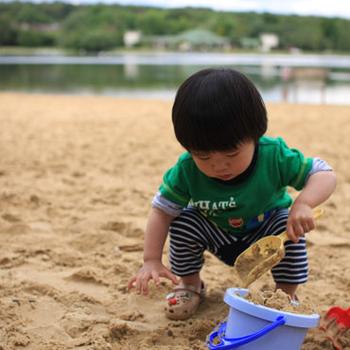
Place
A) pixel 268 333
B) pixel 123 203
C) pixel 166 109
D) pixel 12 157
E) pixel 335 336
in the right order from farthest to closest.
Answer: pixel 166 109 < pixel 12 157 < pixel 123 203 < pixel 335 336 < pixel 268 333

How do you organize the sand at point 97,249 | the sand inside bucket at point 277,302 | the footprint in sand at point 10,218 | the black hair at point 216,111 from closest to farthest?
the sand inside bucket at point 277,302 → the black hair at point 216,111 → the sand at point 97,249 → the footprint in sand at point 10,218

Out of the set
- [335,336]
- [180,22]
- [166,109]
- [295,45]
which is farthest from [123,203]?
[180,22]

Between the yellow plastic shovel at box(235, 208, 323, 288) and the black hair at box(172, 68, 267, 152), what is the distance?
0.29m

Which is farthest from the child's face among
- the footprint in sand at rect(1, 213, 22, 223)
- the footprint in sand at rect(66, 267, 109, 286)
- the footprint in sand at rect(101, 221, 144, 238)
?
the footprint in sand at rect(1, 213, 22, 223)

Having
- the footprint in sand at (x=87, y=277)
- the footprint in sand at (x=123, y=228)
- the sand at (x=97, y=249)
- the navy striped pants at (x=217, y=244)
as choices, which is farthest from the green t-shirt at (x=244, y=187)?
the footprint in sand at (x=123, y=228)

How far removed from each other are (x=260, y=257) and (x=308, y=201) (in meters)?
0.21

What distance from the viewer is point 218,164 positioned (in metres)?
1.65

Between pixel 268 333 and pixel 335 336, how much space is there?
403 mm

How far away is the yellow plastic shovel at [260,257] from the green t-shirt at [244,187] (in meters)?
0.18

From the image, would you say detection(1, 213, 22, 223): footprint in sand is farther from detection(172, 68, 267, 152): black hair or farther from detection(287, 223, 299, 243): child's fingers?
detection(287, 223, 299, 243): child's fingers

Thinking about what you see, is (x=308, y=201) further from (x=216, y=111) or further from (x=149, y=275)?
(x=149, y=275)

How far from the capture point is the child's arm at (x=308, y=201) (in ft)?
5.32

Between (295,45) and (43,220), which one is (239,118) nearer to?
(43,220)

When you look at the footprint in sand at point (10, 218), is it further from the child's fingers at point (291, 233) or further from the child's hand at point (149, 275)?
the child's fingers at point (291, 233)
